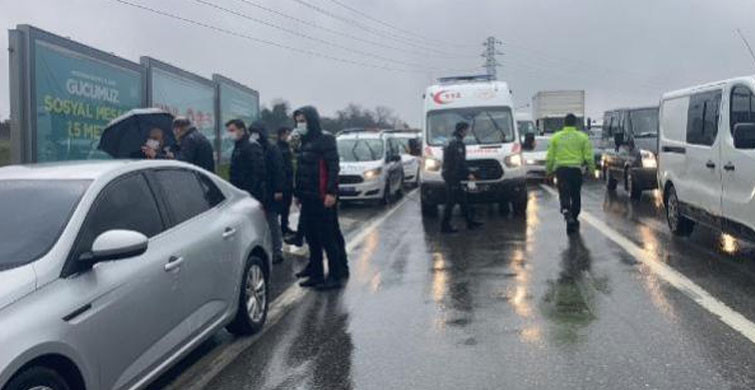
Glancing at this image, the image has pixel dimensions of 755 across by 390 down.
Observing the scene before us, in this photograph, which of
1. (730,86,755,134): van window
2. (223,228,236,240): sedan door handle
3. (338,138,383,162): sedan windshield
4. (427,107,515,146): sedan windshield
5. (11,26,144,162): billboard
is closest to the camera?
(223,228,236,240): sedan door handle

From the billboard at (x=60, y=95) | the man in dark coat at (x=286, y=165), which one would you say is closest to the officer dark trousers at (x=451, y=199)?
the man in dark coat at (x=286, y=165)

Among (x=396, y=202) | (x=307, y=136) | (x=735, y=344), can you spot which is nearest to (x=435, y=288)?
(x=307, y=136)

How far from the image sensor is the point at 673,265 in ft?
29.6

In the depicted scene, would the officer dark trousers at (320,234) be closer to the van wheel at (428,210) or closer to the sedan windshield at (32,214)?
the sedan windshield at (32,214)

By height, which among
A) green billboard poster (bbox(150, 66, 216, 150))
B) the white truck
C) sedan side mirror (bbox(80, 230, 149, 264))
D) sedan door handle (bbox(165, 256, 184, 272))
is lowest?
Answer: sedan door handle (bbox(165, 256, 184, 272))

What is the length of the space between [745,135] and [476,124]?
8.02m

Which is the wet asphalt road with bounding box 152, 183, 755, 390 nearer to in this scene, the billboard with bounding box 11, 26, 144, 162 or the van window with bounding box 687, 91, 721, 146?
the van window with bounding box 687, 91, 721, 146

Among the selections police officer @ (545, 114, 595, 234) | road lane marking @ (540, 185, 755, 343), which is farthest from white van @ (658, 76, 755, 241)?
police officer @ (545, 114, 595, 234)

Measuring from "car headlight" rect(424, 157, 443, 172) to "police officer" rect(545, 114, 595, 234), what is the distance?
2.94m

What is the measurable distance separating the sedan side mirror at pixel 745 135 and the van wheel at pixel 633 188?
30.6ft

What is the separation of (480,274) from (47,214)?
5.30 metres

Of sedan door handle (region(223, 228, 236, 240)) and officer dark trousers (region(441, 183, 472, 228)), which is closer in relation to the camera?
sedan door handle (region(223, 228, 236, 240))

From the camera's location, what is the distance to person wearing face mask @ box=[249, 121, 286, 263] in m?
9.70

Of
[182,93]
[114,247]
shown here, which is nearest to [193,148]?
[114,247]
